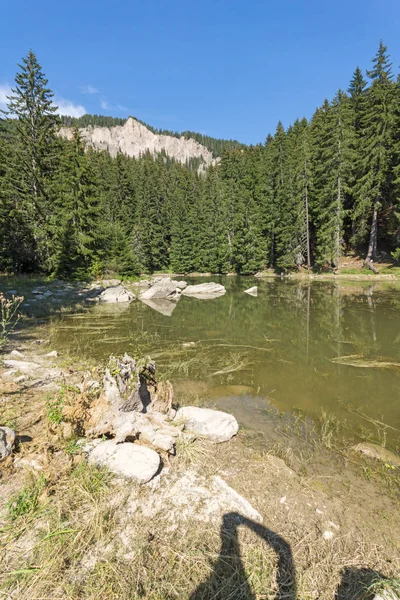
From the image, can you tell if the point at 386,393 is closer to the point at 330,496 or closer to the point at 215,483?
the point at 330,496

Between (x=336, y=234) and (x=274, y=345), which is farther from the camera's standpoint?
(x=336, y=234)

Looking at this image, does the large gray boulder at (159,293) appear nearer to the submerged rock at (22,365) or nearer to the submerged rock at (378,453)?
the submerged rock at (22,365)

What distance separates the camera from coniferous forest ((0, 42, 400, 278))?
23.7 meters

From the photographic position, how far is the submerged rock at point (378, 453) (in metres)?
4.12

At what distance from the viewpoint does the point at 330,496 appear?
3357mm

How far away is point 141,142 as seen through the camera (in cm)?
18625

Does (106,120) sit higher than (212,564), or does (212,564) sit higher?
(106,120)

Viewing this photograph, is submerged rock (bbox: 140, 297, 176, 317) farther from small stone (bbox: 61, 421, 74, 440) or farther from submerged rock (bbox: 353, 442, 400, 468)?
submerged rock (bbox: 353, 442, 400, 468)

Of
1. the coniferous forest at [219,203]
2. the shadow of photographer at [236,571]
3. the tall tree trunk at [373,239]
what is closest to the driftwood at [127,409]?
the shadow of photographer at [236,571]

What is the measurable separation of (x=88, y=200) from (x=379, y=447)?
2801 cm

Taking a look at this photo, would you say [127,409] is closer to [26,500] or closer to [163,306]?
[26,500]

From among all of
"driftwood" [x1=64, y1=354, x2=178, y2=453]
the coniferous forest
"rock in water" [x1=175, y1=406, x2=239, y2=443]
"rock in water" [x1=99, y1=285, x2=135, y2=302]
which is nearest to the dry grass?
"driftwood" [x1=64, y1=354, x2=178, y2=453]

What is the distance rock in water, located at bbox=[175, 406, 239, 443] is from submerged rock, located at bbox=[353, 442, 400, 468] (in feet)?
6.39

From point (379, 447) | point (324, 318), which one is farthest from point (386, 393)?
point (324, 318)
